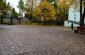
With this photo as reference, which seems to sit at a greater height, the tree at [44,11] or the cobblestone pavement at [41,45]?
the tree at [44,11]

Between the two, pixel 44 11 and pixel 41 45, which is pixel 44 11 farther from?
pixel 41 45

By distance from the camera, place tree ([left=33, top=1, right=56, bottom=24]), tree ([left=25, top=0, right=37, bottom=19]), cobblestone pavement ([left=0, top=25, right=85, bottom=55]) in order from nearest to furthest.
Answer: cobblestone pavement ([left=0, top=25, right=85, bottom=55]), tree ([left=33, top=1, right=56, bottom=24]), tree ([left=25, top=0, right=37, bottom=19])

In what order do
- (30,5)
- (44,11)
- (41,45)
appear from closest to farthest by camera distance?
1. (41,45)
2. (44,11)
3. (30,5)

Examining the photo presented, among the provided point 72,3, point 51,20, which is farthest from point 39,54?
point 51,20

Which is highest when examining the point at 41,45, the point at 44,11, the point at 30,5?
the point at 30,5

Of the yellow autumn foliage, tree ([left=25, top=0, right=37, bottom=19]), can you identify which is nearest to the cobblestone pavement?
the yellow autumn foliage

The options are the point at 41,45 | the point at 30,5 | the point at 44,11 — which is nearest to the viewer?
the point at 41,45

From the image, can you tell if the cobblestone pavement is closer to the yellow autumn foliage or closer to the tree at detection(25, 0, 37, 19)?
the yellow autumn foliage

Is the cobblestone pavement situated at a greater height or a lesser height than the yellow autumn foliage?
lesser

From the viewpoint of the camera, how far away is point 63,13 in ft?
260

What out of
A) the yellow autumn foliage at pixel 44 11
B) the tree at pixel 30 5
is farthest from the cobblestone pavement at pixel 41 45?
the tree at pixel 30 5

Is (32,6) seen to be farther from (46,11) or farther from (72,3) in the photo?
(72,3)

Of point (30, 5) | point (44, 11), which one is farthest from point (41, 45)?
point (30, 5)

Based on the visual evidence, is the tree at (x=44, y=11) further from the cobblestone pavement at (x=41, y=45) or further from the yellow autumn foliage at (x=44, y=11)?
the cobblestone pavement at (x=41, y=45)
